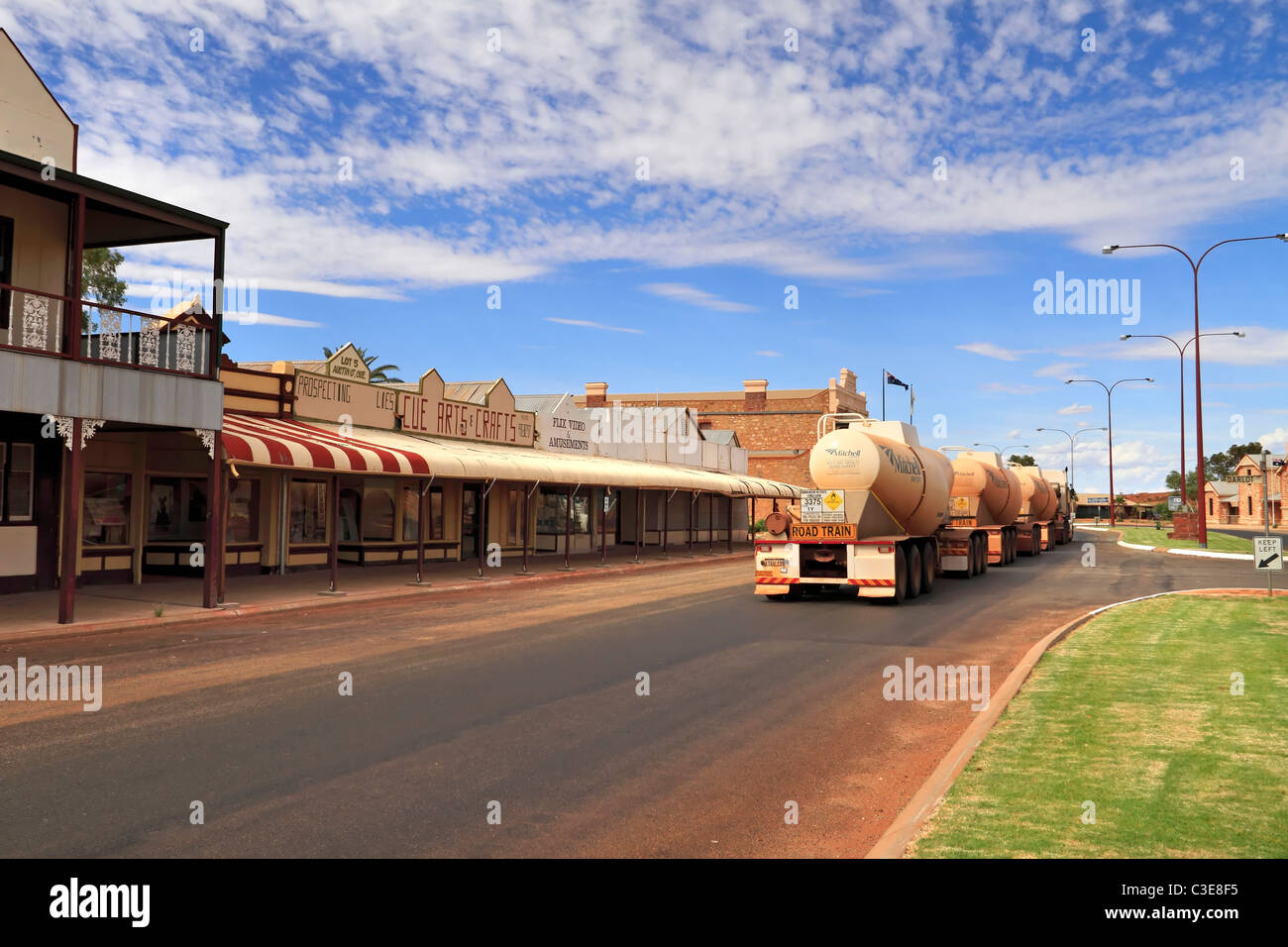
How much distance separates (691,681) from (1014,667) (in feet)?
13.2

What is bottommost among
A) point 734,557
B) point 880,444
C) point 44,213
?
point 734,557

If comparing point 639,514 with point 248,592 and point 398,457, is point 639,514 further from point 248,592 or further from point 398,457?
point 248,592

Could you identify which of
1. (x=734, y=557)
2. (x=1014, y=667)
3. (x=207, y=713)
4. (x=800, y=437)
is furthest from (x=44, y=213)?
(x=800, y=437)

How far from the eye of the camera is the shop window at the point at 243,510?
878 inches

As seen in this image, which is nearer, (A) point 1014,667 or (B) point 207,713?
(B) point 207,713

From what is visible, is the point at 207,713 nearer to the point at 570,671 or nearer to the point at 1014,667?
the point at 570,671

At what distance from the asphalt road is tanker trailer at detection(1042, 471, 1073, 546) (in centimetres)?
3124

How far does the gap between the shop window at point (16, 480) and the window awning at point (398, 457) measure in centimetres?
359

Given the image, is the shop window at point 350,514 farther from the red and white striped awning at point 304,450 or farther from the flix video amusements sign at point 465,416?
the red and white striped awning at point 304,450

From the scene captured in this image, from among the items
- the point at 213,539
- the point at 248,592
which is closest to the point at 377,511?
the point at 248,592
